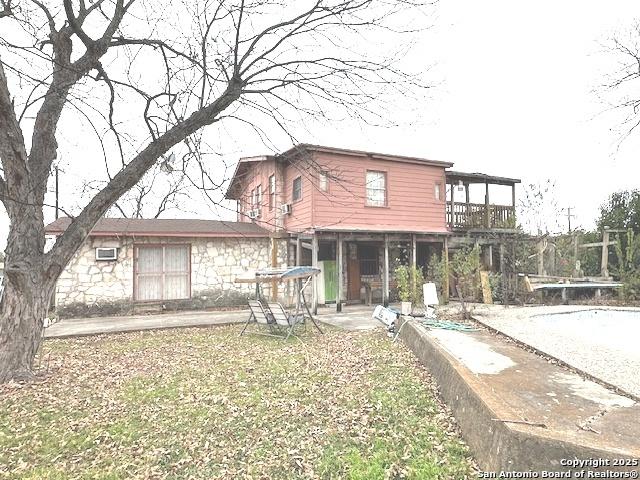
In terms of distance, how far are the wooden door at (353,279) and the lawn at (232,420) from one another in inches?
316

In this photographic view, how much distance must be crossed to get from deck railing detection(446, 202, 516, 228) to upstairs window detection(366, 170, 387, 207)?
363cm

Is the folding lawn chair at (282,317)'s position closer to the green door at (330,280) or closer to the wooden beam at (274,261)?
the wooden beam at (274,261)

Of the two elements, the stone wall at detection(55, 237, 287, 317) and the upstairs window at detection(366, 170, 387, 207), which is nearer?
the stone wall at detection(55, 237, 287, 317)

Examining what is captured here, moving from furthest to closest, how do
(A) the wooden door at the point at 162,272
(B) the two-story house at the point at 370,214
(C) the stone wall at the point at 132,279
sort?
(B) the two-story house at the point at 370,214 → (A) the wooden door at the point at 162,272 → (C) the stone wall at the point at 132,279

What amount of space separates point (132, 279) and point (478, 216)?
40.9 ft

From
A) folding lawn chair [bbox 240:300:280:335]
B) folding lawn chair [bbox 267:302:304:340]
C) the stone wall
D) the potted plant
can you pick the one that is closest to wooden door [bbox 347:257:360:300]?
the stone wall

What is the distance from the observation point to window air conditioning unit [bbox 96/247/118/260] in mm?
11406

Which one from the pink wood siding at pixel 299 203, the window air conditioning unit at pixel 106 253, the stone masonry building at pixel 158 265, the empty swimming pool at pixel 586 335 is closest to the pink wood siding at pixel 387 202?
the pink wood siding at pixel 299 203

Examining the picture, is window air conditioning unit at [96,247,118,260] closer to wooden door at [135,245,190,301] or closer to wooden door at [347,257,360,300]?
wooden door at [135,245,190,301]

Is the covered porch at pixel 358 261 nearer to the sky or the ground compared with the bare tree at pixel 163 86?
nearer to the ground

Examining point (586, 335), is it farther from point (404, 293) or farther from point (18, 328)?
point (18, 328)

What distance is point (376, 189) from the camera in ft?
42.7

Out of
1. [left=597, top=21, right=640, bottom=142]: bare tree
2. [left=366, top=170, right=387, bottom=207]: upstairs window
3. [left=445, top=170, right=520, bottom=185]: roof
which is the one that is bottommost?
[left=366, top=170, right=387, bottom=207]: upstairs window

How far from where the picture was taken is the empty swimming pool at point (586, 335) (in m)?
4.77
